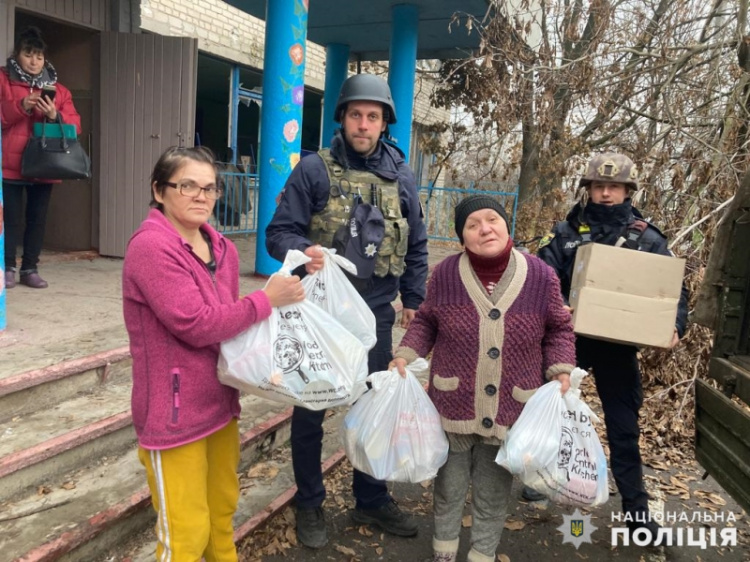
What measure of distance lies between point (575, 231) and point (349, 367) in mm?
1388

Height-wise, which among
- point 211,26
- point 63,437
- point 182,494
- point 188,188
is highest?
point 211,26

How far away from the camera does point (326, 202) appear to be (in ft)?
8.42

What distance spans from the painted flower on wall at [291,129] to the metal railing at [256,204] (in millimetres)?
2877

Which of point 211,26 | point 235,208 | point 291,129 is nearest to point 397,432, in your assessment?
point 291,129

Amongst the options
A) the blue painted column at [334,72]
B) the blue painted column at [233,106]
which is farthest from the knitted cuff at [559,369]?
the blue painted column at [233,106]

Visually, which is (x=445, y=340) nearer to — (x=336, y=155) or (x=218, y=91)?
(x=336, y=155)

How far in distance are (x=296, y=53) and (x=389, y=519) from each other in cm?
419

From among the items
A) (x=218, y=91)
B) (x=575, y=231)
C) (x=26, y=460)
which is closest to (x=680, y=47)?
(x=575, y=231)

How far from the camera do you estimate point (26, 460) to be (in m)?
2.51

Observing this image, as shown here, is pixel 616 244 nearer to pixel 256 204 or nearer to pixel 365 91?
pixel 365 91

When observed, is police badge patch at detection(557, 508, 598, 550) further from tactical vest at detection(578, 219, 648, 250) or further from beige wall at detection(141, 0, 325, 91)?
beige wall at detection(141, 0, 325, 91)

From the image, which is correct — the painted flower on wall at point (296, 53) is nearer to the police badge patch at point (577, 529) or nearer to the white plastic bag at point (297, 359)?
the white plastic bag at point (297, 359)

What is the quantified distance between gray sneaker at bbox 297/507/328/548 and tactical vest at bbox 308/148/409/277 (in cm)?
117

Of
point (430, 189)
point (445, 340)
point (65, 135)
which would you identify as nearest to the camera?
point (445, 340)
